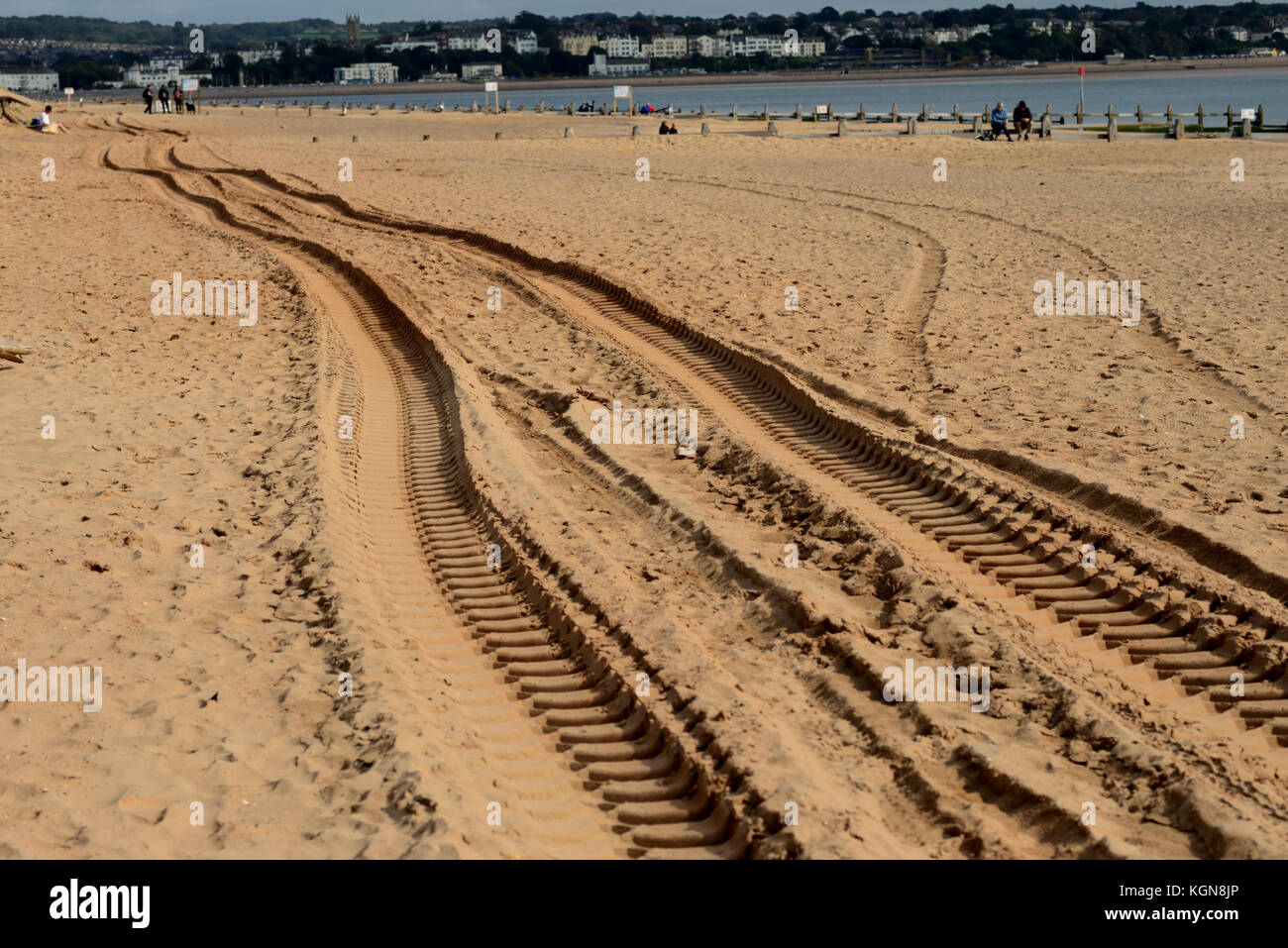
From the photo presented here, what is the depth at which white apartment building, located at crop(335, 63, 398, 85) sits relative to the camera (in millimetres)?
187875

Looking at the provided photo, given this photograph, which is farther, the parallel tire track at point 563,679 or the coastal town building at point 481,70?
the coastal town building at point 481,70

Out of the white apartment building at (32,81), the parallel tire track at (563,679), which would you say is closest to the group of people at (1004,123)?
the parallel tire track at (563,679)

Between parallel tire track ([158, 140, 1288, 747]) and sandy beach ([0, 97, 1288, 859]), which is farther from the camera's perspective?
parallel tire track ([158, 140, 1288, 747])

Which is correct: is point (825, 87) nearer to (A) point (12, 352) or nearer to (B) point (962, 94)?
(B) point (962, 94)

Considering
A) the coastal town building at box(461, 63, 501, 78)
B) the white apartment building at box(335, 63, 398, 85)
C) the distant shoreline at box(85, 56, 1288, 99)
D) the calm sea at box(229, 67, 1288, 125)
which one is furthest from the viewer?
the white apartment building at box(335, 63, 398, 85)

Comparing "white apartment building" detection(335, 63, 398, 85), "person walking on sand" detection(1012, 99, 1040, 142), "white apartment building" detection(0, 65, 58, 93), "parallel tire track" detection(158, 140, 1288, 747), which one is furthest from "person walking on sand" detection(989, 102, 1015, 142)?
"white apartment building" detection(335, 63, 398, 85)

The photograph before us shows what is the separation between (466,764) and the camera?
496cm

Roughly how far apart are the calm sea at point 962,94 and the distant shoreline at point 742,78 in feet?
3.44

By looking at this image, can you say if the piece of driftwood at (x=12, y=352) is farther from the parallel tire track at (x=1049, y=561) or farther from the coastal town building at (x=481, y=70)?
the coastal town building at (x=481, y=70)

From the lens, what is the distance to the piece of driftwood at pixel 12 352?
11492 millimetres

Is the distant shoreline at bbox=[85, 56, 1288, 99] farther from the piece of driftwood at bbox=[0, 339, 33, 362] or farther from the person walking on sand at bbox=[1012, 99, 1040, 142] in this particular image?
the piece of driftwood at bbox=[0, 339, 33, 362]

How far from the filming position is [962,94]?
11606cm

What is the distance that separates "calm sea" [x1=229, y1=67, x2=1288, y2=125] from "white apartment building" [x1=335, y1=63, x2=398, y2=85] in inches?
A: 667
